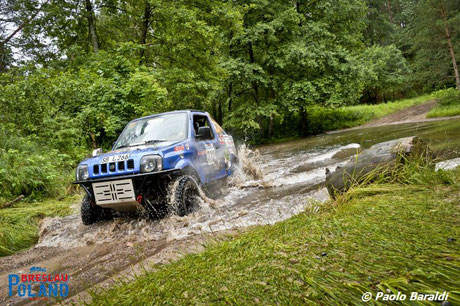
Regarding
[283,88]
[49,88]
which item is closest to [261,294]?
[49,88]

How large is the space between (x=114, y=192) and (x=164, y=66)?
11535 millimetres

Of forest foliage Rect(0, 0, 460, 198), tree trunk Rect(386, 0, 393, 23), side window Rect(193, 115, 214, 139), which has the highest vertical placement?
tree trunk Rect(386, 0, 393, 23)

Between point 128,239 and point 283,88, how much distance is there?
64.4 ft

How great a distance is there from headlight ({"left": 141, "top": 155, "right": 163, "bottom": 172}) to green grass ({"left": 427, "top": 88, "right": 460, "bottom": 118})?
19839 millimetres

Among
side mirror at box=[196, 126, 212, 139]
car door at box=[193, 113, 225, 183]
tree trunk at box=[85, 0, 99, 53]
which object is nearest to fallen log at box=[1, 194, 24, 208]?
car door at box=[193, 113, 225, 183]

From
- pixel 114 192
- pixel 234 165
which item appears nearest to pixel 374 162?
pixel 114 192

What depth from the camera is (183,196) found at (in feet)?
15.4

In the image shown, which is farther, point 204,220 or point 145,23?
point 145,23

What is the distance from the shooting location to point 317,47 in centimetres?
2100

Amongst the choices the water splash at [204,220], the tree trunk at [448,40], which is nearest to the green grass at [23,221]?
the water splash at [204,220]

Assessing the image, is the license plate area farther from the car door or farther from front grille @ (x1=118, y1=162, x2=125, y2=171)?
the car door

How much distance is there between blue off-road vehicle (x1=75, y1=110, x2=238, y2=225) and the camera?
14.9 feet

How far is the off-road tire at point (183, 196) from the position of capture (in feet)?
15.2

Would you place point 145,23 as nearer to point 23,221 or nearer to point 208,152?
point 208,152
